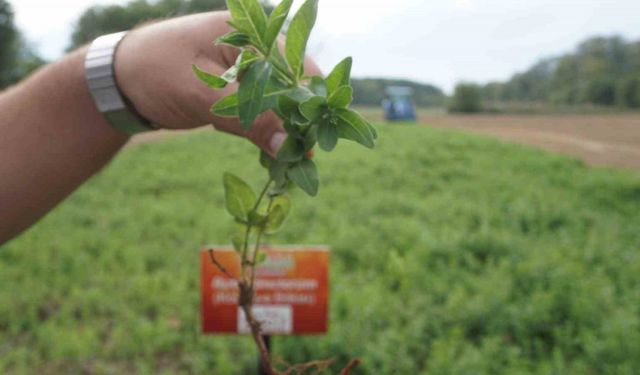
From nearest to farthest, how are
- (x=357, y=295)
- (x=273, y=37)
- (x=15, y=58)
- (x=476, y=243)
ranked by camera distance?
(x=273, y=37), (x=357, y=295), (x=476, y=243), (x=15, y=58)

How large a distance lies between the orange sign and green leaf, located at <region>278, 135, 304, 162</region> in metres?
1.09

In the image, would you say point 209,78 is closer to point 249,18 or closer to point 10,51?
point 249,18

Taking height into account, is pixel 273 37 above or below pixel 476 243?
above

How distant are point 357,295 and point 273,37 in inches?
99.5

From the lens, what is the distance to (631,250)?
3736 mm

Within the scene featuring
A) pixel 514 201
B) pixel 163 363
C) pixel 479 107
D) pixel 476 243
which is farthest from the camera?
pixel 479 107

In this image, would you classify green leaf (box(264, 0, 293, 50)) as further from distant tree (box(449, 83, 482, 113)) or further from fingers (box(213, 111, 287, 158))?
distant tree (box(449, 83, 482, 113))

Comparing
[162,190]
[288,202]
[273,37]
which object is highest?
[273,37]

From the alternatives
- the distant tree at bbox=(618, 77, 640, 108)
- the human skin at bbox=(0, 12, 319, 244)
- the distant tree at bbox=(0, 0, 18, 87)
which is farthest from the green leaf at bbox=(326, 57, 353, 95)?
the distant tree at bbox=(618, 77, 640, 108)

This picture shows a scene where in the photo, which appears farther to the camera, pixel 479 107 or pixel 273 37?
pixel 479 107

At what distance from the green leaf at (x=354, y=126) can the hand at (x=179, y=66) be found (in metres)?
0.40


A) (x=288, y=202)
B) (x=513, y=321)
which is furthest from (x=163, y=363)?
(x=288, y=202)

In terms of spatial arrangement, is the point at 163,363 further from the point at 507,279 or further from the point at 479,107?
the point at 479,107

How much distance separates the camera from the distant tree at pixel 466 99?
92.7 feet
